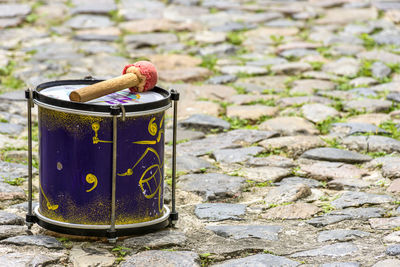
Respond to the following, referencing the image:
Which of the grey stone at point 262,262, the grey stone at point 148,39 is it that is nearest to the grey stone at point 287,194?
the grey stone at point 262,262

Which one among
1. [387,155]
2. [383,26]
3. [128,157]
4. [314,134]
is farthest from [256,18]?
[128,157]

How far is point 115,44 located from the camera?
7469mm

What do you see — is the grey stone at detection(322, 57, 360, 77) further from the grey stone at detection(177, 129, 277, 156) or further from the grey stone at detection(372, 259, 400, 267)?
the grey stone at detection(372, 259, 400, 267)

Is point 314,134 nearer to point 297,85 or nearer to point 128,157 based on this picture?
point 297,85

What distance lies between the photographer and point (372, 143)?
15.2 feet

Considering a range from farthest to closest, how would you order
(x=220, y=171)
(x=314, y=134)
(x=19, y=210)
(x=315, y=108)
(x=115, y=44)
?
1. (x=115, y=44)
2. (x=315, y=108)
3. (x=314, y=134)
4. (x=220, y=171)
5. (x=19, y=210)

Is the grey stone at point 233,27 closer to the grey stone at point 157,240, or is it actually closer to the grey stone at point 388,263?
the grey stone at point 157,240

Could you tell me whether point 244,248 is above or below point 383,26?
below

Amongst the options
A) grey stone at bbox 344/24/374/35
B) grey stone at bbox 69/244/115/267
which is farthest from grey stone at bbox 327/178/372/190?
grey stone at bbox 344/24/374/35

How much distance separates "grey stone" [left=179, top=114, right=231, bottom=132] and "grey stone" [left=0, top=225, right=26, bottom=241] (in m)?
2.04

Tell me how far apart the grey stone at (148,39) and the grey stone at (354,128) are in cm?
291

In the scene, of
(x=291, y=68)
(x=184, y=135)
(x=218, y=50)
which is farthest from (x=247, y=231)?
(x=218, y=50)

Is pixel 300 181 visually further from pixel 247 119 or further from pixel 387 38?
pixel 387 38

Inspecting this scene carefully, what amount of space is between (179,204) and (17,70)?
3.08 metres
